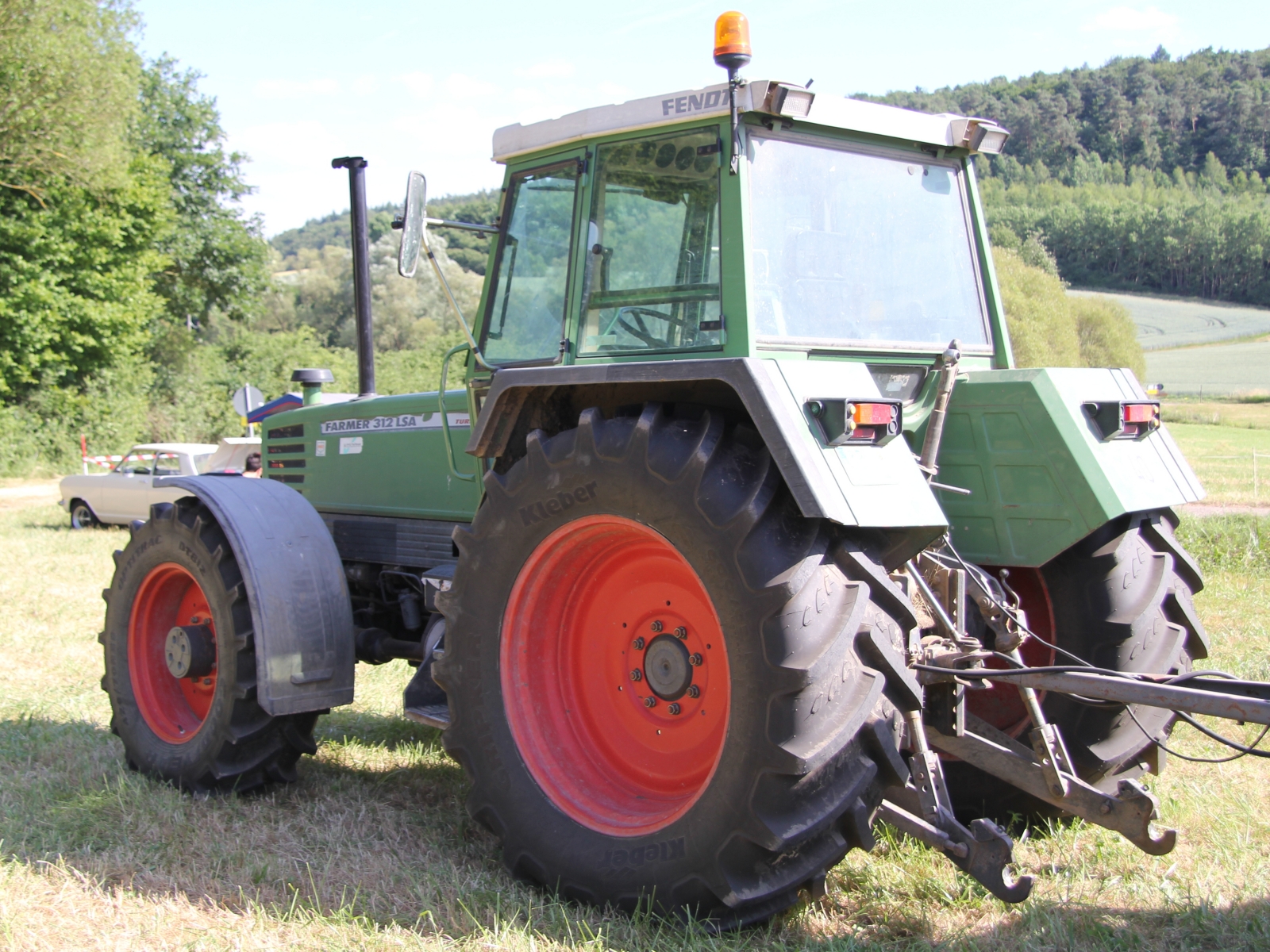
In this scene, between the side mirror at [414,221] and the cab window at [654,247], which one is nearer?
the cab window at [654,247]

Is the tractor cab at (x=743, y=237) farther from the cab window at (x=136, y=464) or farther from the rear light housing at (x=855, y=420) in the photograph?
the cab window at (x=136, y=464)

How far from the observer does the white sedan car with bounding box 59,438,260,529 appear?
14.4 m

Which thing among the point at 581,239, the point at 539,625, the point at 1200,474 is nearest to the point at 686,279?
the point at 581,239

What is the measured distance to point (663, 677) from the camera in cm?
333

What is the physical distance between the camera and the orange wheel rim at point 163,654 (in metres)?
4.67

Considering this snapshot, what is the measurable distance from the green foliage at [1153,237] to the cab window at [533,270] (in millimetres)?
52209

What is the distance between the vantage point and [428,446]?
4816 mm

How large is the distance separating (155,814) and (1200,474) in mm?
19082

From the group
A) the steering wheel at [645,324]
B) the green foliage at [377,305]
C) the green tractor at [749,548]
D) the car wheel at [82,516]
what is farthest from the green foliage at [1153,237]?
the steering wheel at [645,324]

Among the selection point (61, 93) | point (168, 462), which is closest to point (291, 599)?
point (168, 462)

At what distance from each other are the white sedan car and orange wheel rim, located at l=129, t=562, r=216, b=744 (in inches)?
386

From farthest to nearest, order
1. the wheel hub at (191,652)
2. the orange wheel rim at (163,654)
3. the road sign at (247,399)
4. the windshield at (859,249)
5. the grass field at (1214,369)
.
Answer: the grass field at (1214,369) < the road sign at (247,399) < the orange wheel rim at (163,654) < the wheel hub at (191,652) < the windshield at (859,249)

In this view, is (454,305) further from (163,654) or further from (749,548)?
(163,654)

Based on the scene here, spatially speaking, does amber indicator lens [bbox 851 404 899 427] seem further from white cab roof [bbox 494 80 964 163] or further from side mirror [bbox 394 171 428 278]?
side mirror [bbox 394 171 428 278]
